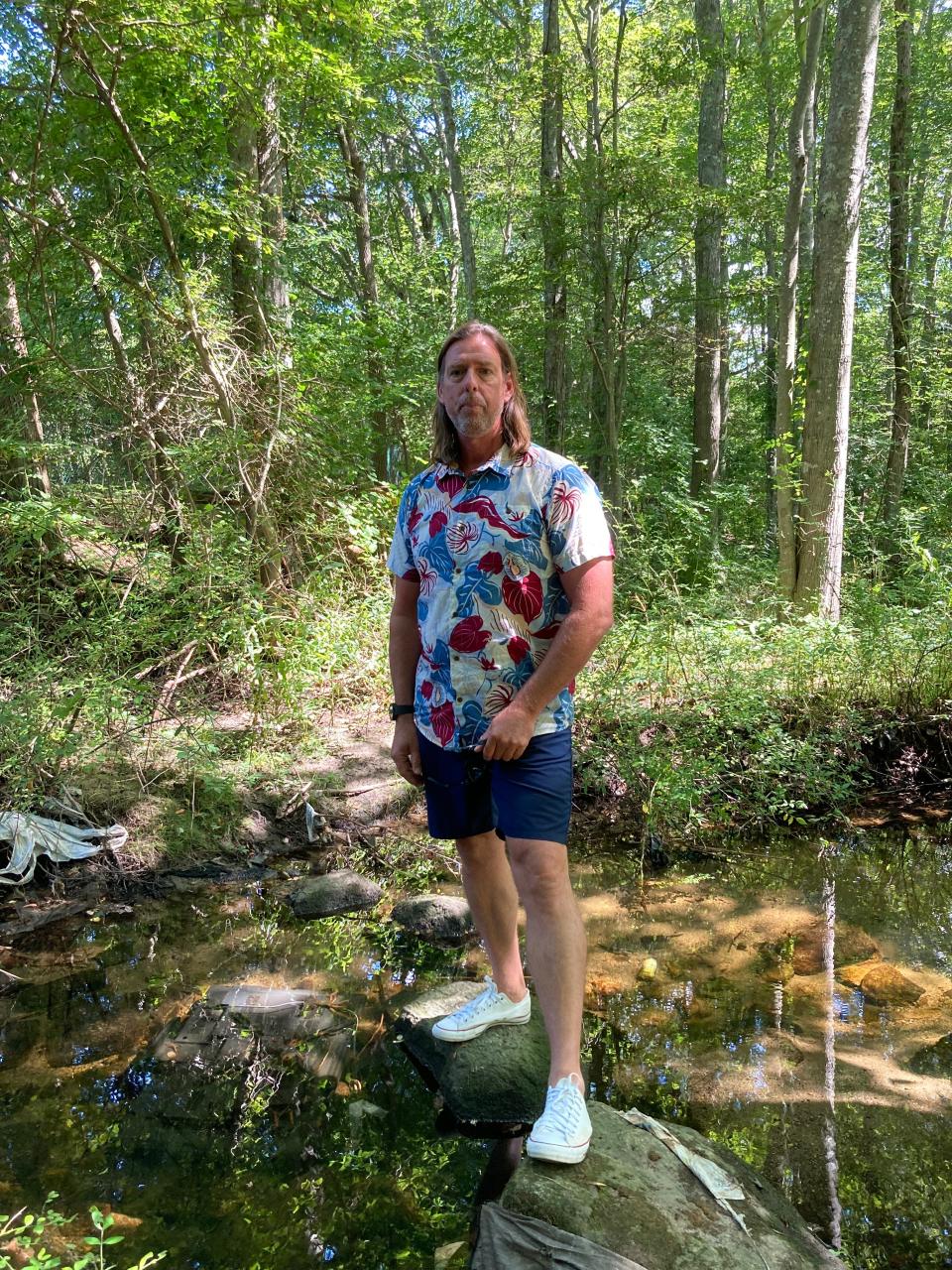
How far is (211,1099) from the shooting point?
2848mm

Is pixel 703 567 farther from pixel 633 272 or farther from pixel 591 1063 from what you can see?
pixel 591 1063

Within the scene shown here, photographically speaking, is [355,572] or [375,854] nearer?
[375,854]

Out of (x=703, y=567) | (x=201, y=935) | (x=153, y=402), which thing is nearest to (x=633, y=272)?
(x=703, y=567)

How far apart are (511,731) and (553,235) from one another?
948 cm

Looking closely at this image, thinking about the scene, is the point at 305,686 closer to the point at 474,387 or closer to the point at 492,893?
the point at 492,893

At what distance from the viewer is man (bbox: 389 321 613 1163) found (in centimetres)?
219

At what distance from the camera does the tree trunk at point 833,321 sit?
6.80 metres

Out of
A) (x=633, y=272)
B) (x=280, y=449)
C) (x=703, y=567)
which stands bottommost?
(x=703, y=567)

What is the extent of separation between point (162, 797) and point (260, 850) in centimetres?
65

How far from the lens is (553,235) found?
33.4ft

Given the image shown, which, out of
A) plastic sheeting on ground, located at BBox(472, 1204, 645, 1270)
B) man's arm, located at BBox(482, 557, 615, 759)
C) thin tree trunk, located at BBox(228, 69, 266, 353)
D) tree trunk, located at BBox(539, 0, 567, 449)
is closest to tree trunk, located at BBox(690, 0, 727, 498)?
tree trunk, located at BBox(539, 0, 567, 449)

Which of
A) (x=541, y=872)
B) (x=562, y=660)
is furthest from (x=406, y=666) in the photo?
(x=541, y=872)

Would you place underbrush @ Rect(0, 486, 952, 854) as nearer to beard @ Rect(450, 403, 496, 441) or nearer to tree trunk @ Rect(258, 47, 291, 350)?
tree trunk @ Rect(258, 47, 291, 350)

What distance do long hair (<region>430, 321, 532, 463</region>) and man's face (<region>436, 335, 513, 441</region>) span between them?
0.8 inches
